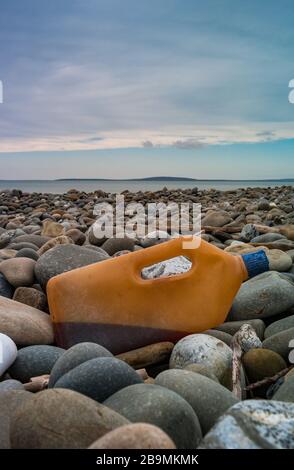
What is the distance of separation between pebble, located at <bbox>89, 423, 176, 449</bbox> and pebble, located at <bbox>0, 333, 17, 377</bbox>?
47.1 inches

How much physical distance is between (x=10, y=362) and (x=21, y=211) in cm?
1068

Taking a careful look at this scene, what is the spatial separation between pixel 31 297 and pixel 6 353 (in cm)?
94

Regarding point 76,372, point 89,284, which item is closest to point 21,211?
point 89,284

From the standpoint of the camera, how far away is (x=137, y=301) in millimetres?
2861

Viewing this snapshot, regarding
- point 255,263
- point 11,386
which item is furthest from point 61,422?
point 255,263

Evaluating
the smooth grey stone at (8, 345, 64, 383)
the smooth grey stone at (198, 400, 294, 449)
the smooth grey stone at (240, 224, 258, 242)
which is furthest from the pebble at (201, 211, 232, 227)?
the smooth grey stone at (198, 400, 294, 449)

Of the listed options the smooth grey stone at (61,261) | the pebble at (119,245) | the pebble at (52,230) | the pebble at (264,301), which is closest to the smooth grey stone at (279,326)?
the pebble at (264,301)

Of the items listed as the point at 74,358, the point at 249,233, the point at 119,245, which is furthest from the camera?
the point at 249,233

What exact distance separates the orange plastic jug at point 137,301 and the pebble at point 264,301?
0.85 feet

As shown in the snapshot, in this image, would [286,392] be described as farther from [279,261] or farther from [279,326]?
[279,261]

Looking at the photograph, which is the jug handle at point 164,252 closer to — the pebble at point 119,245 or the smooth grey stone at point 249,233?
the pebble at point 119,245

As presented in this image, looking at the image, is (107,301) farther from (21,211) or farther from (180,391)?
(21,211)

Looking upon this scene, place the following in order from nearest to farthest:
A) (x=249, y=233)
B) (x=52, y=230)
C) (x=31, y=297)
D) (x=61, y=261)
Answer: (x=31, y=297) → (x=61, y=261) → (x=249, y=233) → (x=52, y=230)

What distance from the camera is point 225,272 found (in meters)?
2.93
